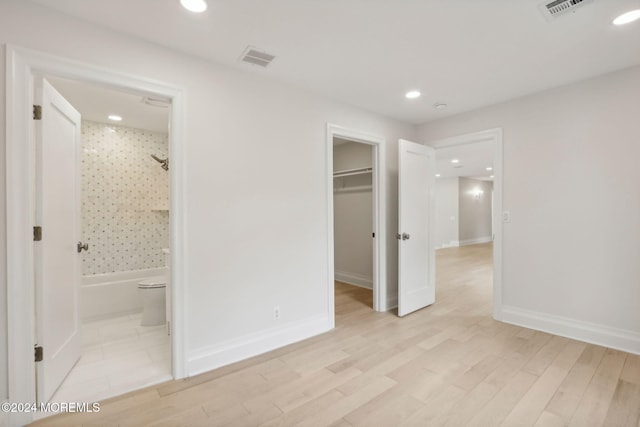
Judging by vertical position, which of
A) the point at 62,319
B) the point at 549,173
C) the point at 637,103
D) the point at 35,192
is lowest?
the point at 62,319

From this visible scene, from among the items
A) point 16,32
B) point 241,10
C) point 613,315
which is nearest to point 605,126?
point 613,315

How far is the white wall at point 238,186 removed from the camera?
2.04 metres

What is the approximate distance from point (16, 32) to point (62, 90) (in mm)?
1354

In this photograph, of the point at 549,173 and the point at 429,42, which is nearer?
the point at 429,42

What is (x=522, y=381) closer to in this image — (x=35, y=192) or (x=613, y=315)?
(x=613, y=315)

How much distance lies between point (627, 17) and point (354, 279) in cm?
439

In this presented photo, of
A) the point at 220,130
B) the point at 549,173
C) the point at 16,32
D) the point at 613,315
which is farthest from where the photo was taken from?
the point at 549,173

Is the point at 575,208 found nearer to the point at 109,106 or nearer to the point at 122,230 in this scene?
the point at 109,106

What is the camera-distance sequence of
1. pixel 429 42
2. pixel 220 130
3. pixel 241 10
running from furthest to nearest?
pixel 220 130 → pixel 429 42 → pixel 241 10

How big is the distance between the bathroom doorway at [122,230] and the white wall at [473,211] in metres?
10.0

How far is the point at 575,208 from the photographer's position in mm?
2938

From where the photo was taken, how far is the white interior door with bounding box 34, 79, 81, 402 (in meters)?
1.89

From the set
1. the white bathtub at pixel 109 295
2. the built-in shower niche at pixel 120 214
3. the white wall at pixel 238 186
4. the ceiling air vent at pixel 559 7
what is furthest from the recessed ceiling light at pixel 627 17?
the white bathtub at pixel 109 295

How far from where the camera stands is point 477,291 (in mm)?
4711
